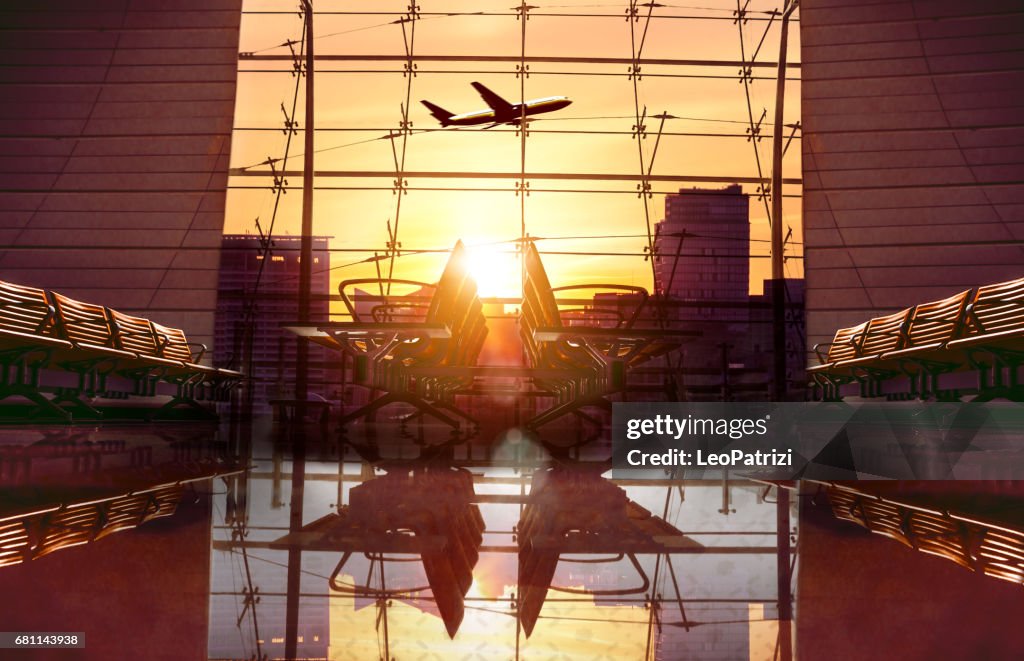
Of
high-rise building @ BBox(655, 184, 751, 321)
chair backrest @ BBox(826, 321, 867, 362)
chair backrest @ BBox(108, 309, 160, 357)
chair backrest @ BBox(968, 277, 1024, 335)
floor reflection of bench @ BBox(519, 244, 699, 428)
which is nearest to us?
floor reflection of bench @ BBox(519, 244, 699, 428)

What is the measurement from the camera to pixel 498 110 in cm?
686

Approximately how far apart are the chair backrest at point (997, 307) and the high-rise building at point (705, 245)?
13.2 ft

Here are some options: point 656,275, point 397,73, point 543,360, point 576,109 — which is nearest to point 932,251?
point 656,275

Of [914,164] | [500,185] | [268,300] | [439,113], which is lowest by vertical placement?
[268,300]

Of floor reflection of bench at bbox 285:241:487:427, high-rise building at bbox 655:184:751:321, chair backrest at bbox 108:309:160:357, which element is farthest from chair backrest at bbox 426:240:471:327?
high-rise building at bbox 655:184:751:321

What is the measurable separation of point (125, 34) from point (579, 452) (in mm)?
6914

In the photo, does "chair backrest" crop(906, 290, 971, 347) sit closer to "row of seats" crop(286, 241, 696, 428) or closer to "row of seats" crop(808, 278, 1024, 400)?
"row of seats" crop(808, 278, 1024, 400)

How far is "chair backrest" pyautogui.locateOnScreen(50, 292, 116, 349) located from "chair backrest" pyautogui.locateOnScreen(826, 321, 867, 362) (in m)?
2.62

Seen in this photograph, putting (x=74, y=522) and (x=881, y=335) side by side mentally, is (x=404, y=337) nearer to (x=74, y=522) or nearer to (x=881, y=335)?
(x=74, y=522)

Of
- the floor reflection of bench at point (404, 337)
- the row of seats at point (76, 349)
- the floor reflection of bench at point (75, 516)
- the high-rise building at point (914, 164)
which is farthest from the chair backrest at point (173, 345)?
the high-rise building at point (914, 164)

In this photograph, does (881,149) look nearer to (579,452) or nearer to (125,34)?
(579,452)

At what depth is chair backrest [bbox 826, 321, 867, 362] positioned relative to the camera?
323cm

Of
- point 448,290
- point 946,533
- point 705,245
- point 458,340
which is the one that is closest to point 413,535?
point 946,533

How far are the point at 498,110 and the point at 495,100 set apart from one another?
3.5 inches
